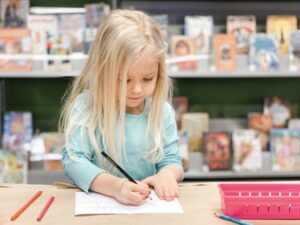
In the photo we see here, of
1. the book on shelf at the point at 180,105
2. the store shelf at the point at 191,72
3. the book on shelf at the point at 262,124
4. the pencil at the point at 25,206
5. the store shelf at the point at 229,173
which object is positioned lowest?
the store shelf at the point at 229,173

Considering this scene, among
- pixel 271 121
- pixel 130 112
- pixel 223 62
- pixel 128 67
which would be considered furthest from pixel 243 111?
pixel 128 67

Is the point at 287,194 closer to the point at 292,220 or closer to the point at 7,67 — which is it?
the point at 292,220

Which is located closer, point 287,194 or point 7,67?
point 287,194

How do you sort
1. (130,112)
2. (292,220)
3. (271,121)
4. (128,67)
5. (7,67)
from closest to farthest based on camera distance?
(292,220) < (128,67) < (130,112) < (7,67) < (271,121)

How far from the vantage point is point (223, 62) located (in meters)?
2.89

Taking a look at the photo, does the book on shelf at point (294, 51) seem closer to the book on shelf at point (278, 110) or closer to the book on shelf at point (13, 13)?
the book on shelf at point (278, 110)

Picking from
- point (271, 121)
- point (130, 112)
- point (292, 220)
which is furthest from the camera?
point (271, 121)

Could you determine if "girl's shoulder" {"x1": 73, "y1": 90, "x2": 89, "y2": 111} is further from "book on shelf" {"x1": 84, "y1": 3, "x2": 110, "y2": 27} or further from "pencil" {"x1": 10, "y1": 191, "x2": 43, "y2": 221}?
"book on shelf" {"x1": 84, "y1": 3, "x2": 110, "y2": 27}

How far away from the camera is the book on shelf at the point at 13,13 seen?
3.00 metres

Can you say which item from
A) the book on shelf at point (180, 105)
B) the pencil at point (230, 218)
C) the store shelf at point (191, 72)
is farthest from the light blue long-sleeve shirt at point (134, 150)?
the book on shelf at point (180, 105)

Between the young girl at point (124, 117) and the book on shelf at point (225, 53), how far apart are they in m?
1.24

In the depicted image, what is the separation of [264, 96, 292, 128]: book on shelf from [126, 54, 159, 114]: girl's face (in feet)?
5.74

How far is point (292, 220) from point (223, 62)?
176 centimetres

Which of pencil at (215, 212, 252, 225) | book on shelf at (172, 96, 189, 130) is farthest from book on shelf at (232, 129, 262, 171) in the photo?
pencil at (215, 212, 252, 225)
